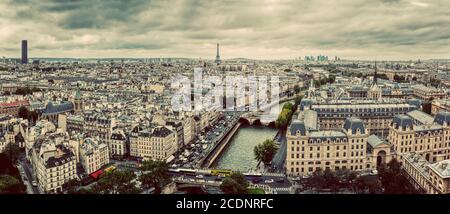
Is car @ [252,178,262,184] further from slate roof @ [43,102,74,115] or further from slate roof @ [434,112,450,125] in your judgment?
slate roof @ [43,102,74,115]

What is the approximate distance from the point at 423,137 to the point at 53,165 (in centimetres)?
799

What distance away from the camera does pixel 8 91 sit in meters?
21.5

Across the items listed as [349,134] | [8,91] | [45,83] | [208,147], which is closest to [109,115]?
[208,147]

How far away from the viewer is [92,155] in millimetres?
8797

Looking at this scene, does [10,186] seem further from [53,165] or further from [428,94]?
[428,94]

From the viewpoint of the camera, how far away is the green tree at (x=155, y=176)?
7289 millimetres

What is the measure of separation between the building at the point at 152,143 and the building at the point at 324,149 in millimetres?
3009

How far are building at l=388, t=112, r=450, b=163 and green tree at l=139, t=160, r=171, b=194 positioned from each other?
534 cm

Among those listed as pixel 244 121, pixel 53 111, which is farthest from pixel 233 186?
pixel 53 111

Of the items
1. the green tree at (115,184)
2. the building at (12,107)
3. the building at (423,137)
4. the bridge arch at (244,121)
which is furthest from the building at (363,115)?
the building at (12,107)

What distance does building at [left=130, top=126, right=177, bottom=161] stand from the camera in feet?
32.2

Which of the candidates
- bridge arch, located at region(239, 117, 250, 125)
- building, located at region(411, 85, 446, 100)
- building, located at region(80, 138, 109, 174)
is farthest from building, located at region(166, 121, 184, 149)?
building, located at region(411, 85, 446, 100)

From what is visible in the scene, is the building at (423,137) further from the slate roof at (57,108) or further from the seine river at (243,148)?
the slate roof at (57,108)
